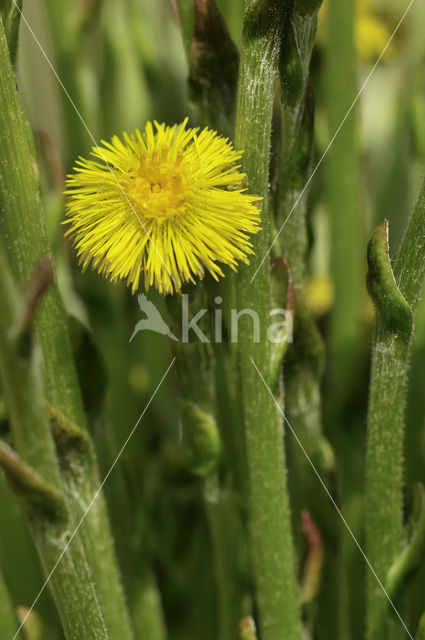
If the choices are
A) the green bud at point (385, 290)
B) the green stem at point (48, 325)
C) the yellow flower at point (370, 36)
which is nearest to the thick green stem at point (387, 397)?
the green bud at point (385, 290)

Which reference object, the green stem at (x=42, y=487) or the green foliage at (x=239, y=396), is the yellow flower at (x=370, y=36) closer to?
the green foliage at (x=239, y=396)

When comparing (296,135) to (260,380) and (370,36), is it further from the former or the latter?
(370,36)

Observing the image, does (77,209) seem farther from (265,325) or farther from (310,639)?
(310,639)

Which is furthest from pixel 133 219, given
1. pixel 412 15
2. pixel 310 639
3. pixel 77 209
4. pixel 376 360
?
pixel 412 15

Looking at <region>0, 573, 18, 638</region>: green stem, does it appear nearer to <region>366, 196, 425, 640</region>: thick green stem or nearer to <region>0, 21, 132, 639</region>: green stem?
<region>0, 21, 132, 639</region>: green stem

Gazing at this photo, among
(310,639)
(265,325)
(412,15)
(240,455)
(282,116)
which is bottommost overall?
(310,639)

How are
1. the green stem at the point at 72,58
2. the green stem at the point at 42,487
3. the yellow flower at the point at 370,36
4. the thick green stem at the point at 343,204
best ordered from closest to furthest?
the green stem at the point at 42,487, the thick green stem at the point at 343,204, the green stem at the point at 72,58, the yellow flower at the point at 370,36
